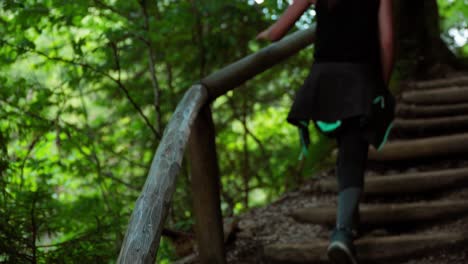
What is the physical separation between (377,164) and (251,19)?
221 centimetres

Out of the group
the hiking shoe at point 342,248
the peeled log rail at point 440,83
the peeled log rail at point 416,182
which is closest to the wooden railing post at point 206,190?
the hiking shoe at point 342,248

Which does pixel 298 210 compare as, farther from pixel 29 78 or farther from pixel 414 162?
pixel 29 78

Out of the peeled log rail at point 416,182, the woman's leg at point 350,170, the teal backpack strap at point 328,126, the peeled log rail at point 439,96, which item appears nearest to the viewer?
the woman's leg at point 350,170

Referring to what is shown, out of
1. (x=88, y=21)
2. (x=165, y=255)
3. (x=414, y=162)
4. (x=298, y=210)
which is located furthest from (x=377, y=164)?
(x=88, y=21)

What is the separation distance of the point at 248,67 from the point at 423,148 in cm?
163

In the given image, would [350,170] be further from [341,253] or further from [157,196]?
[157,196]

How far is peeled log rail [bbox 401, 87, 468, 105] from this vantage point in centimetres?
538

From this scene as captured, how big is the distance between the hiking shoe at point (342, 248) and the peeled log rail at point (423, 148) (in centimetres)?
171

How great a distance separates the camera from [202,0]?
5469mm

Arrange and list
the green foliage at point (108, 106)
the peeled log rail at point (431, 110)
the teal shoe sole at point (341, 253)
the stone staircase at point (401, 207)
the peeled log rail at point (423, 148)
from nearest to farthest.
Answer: the teal shoe sole at point (341, 253), the green foliage at point (108, 106), the stone staircase at point (401, 207), the peeled log rail at point (423, 148), the peeled log rail at point (431, 110)

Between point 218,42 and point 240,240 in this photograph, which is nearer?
point 240,240

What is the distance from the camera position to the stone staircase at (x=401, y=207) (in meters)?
3.46

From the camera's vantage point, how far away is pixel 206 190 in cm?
340

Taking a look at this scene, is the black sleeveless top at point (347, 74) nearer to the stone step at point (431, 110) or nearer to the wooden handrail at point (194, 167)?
the wooden handrail at point (194, 167)
